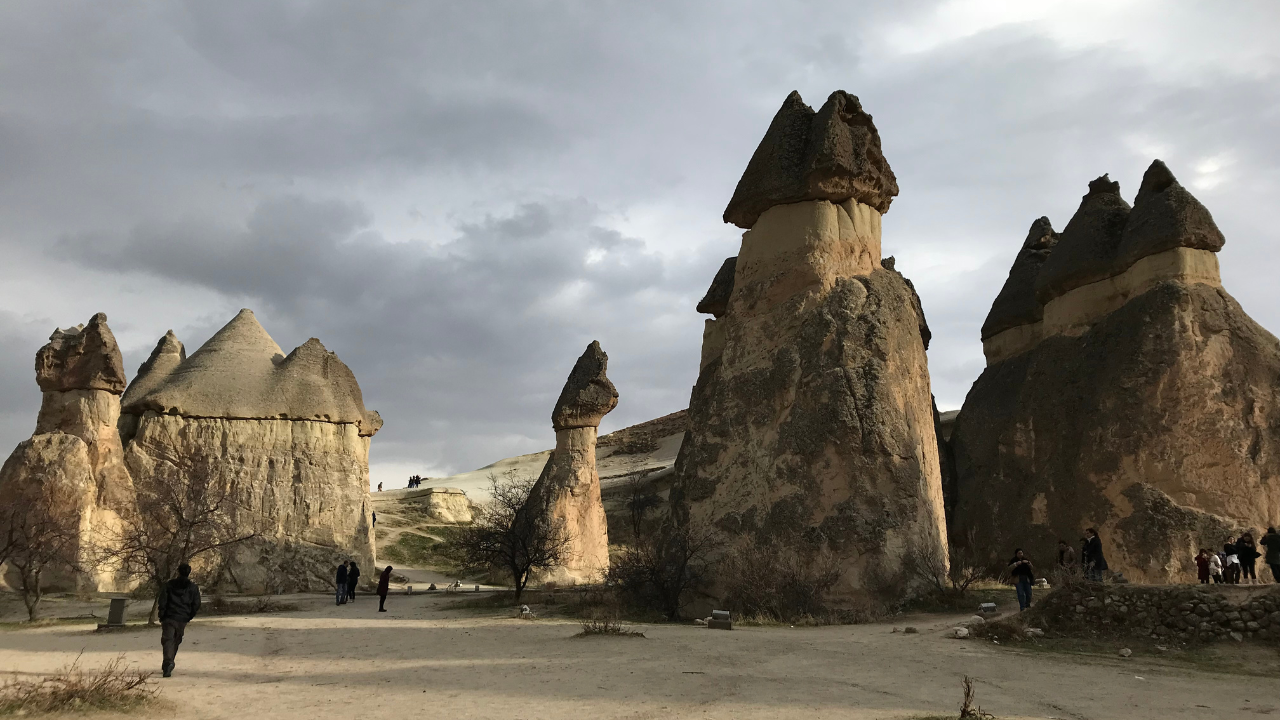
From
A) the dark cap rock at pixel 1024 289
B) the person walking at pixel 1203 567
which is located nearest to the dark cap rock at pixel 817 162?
the person walking at pixel 1203 567

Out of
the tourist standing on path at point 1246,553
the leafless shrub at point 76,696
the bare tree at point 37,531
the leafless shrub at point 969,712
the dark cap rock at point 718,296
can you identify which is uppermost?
the dark cap rock at point 718,296

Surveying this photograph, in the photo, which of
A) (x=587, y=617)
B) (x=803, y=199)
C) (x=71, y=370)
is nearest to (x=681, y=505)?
(x=587, y=617)

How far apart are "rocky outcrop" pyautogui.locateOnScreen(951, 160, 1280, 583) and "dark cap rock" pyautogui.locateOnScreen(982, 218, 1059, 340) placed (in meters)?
1.89

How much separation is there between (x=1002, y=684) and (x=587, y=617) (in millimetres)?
6310

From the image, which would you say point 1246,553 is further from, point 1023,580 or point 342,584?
point 342,584

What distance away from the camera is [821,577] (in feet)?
38.3

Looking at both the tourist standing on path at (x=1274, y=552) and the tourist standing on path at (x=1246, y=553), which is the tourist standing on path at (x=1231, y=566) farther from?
the tourist standing on path at (x=1274, y=552)

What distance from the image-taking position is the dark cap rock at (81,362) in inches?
724

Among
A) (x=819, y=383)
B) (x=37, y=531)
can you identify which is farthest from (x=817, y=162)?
(x=37, y=531)

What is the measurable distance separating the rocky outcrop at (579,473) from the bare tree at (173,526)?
6.39 m

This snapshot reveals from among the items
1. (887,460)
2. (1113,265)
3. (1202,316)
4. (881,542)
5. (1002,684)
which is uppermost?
(1113,265)

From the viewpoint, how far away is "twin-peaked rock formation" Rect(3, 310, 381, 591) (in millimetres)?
18250

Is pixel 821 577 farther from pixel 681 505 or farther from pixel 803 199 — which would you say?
pixel 803 199

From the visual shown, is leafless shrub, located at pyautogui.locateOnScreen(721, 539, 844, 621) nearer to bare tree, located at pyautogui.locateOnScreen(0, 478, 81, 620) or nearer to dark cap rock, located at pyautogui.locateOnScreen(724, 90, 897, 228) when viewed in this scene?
dark cap rock, located at pyautogui.locateOnScreen(724, 90, 897, 228)
